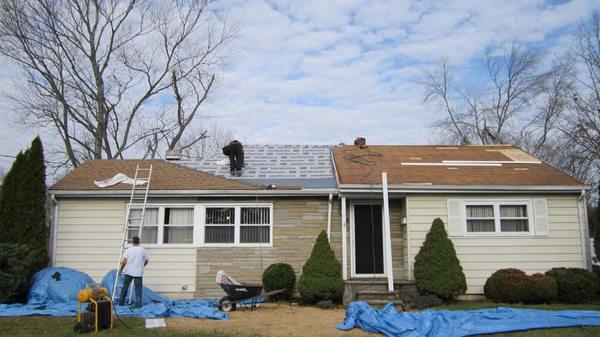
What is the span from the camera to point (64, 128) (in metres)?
27.6

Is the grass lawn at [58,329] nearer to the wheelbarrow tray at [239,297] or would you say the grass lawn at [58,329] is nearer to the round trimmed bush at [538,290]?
the wheelbarrow tray at [239,297]

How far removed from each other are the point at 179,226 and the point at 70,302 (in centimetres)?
326

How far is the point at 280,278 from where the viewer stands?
1264cm

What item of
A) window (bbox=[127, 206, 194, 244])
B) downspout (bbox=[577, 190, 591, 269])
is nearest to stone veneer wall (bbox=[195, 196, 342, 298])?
window (bbox=[127, 206, 194, 244])

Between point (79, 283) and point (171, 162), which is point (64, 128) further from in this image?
point (79, 283)

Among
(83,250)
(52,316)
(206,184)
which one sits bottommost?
(52,316)

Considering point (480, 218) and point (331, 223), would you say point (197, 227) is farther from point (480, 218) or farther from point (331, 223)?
point (480, 218)

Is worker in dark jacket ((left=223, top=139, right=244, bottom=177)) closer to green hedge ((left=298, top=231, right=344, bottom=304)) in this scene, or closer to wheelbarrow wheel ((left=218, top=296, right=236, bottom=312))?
green hedge ((left=298, top=231, right=344, bottom=304))

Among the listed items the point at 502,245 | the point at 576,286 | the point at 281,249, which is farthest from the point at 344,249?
the point at 576,286

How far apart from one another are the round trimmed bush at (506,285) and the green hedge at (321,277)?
3.62 metres

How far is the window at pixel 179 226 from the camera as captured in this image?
13.7 m

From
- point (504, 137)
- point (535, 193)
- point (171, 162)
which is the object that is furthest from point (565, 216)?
point (504, 137)

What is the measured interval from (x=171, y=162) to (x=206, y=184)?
2661 mm

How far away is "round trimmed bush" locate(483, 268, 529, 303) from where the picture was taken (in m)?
12.0
